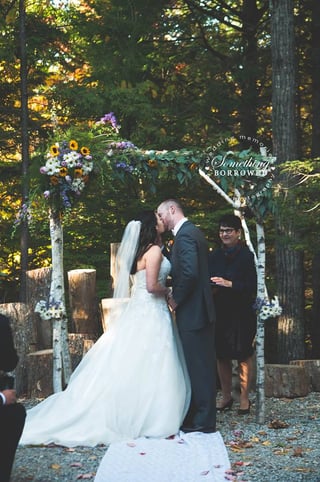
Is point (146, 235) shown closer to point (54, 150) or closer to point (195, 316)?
point (195, 316)

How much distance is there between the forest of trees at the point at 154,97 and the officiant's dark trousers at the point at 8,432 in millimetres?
6971

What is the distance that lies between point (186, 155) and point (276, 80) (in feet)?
14.4

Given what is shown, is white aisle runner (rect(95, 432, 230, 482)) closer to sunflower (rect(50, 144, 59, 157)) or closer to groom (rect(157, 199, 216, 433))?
groom (rect(157, 199, 216, 433))

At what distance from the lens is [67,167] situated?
7516mm

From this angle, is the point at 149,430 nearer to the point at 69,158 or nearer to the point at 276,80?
the point at 69,158

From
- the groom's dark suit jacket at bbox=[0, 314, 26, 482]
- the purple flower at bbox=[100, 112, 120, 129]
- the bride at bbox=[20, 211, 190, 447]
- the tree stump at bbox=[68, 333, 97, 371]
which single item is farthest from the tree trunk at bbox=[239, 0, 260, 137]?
the groom's dark suit jacket at bbox=[0, 314, 26, 482]

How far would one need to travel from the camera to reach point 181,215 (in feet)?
24.1

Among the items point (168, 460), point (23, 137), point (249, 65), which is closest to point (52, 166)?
point (168, 460)

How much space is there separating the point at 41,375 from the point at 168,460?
3.70 meters

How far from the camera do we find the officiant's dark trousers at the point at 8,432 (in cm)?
447

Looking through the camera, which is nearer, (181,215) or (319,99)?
(181,215)

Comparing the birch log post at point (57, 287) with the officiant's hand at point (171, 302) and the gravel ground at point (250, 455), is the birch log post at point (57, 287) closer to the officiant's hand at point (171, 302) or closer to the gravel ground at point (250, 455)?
the officiant's hand at point (171, 302)

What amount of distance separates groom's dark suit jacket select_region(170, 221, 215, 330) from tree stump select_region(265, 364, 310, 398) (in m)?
2.79

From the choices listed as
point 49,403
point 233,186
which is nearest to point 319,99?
point 233,186
